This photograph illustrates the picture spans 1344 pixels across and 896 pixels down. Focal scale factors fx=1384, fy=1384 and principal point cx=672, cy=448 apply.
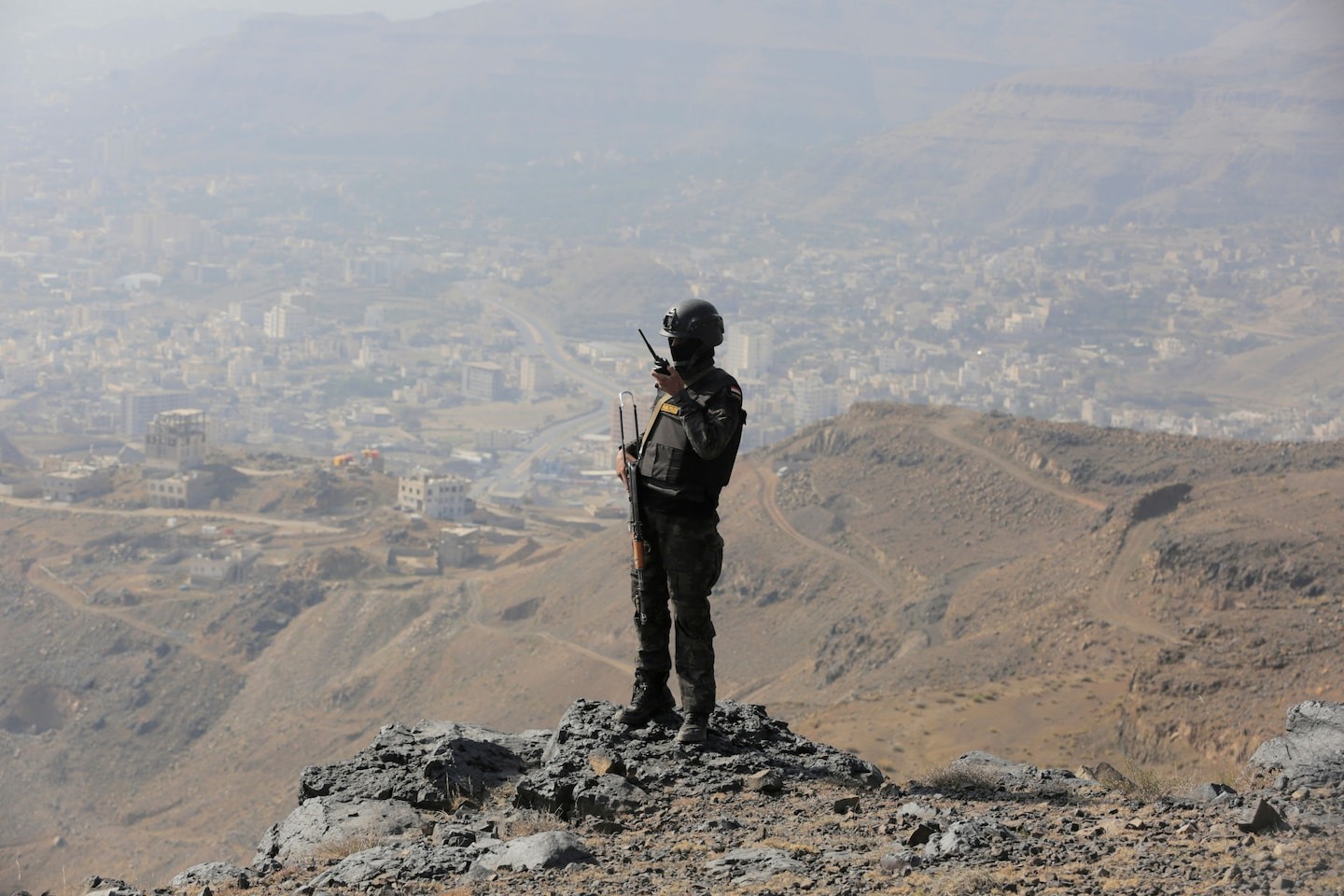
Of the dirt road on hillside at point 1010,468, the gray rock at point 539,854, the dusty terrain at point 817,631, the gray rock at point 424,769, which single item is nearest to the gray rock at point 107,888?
the gray rock at point 424,769

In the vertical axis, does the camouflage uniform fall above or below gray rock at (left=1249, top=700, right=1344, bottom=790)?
above

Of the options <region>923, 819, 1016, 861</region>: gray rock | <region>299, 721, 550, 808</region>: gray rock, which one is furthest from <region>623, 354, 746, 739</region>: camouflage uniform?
<region>923, 819, 1016, 861</region>: gray rock

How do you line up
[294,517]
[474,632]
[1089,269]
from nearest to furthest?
[474,632]
[294,517]
[1089,269]

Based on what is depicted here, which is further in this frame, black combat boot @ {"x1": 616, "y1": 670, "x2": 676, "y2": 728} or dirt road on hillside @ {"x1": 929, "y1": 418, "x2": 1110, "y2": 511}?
dirt road on hillside @ {"x1": 929, "y1": 418, "x2": 1110, "y2": 511}

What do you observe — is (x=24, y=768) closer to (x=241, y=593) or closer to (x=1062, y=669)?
(x=241, y=593)

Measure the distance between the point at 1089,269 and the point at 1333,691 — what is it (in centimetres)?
16608

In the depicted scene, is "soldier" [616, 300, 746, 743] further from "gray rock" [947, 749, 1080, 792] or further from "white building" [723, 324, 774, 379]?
"white building" [723, 324, 774, 379]

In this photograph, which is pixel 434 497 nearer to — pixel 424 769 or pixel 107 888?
pixel 424 769

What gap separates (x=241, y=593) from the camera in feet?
167

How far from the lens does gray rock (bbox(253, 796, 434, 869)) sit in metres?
6.64

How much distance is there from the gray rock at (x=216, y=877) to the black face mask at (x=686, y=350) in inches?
129

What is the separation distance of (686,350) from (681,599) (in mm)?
1299

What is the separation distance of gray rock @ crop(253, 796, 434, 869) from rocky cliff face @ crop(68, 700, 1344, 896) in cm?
1

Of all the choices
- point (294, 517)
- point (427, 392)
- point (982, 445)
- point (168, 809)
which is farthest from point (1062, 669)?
point (427, 392)
